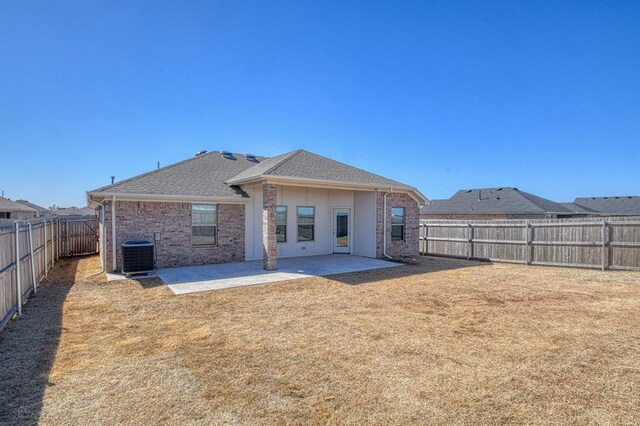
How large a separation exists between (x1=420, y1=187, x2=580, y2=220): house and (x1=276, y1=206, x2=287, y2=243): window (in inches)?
854

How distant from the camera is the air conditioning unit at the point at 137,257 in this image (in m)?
10.3

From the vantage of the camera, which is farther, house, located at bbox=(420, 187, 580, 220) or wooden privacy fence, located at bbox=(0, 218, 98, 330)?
house, located at bbox=(420, 187, 580, 220)

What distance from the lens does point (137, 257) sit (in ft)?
34.1

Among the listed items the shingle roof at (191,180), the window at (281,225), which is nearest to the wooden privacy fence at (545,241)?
the window at (281,225)

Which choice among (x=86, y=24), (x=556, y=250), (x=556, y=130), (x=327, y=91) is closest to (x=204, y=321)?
(x=86, y=24)

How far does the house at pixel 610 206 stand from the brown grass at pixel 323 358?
116 feet

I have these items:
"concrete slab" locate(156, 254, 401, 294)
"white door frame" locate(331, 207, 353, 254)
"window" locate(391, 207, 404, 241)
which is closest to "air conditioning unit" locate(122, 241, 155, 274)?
"concrete slab" locate(156, 254, 401, 294)

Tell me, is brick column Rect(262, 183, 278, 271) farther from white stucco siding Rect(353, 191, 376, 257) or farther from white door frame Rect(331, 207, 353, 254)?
white stucco siding Rect(353, 191, 376, 257)

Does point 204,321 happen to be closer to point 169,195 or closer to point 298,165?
point 169,195

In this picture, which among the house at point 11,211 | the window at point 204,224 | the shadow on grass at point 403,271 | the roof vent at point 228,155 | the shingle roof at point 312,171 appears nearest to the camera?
the shadow on grass at point 403,271

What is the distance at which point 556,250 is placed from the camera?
510 inches

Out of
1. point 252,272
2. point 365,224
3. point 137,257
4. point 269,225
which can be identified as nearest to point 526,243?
point 365,224

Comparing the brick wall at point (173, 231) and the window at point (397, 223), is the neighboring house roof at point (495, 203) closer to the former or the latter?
the window at point (397, 223)

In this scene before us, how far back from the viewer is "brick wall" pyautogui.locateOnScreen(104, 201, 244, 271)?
1108cm
